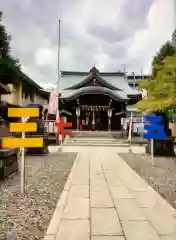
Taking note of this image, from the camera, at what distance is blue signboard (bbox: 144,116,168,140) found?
963cm

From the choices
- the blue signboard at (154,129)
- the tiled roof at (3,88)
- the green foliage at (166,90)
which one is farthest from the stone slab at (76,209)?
the tiled roof at (3,88)

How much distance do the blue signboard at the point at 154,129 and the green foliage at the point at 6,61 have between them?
A: 746 cm

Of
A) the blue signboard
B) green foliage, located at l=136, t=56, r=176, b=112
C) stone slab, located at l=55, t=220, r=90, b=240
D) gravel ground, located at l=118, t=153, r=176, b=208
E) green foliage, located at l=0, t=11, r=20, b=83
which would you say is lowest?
gravel ground, located at l=118, t=153, r=176, b=208

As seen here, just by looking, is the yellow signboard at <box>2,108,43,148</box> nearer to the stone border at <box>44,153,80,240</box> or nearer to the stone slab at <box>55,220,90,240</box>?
the stone border at <box>44,153,80,240</box>

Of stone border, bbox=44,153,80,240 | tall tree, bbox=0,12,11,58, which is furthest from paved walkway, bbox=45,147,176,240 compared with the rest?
tall tree, bbox=0,12,11,58

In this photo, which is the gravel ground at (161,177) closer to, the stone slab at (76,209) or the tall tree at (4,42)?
the stone slab at (76,209)

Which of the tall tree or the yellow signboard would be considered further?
the tall tree

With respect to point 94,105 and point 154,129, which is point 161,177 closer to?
point 154,129

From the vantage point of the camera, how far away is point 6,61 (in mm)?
13234

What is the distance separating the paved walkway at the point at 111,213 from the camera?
3146 mm

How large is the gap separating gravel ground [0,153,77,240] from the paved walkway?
17cm

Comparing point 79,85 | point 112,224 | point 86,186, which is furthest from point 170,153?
point 79,85

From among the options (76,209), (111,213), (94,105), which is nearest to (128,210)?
(111,213)

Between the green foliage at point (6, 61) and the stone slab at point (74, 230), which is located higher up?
the green foliage at point (6, 61)
